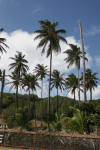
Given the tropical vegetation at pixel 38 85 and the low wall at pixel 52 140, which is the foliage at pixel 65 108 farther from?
the low wall at pixel 52 140

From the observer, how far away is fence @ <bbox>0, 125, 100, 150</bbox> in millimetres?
8711

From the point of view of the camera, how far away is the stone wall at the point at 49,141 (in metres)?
8.77

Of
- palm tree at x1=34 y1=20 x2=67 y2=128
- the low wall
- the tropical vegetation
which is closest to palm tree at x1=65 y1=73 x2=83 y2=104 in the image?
the tropical vegetation

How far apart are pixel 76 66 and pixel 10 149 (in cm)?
2681

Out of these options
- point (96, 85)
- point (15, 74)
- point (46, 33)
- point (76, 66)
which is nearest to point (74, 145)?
point (46, 33)

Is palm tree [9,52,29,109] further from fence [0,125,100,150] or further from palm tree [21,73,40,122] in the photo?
fence [0,125,100,150]

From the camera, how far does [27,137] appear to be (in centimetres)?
1010

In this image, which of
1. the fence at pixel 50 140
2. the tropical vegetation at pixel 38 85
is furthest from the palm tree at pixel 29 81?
the fence at pixel 50 140

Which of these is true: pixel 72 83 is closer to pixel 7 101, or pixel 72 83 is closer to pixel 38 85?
pixel 38 85

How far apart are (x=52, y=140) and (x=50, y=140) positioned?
0.14 metres

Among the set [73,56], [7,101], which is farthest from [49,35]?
[7,101]

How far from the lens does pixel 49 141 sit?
31.1ft

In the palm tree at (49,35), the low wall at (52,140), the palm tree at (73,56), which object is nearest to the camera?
the low wall at (52,140)

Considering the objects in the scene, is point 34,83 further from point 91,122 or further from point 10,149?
point 10,149
